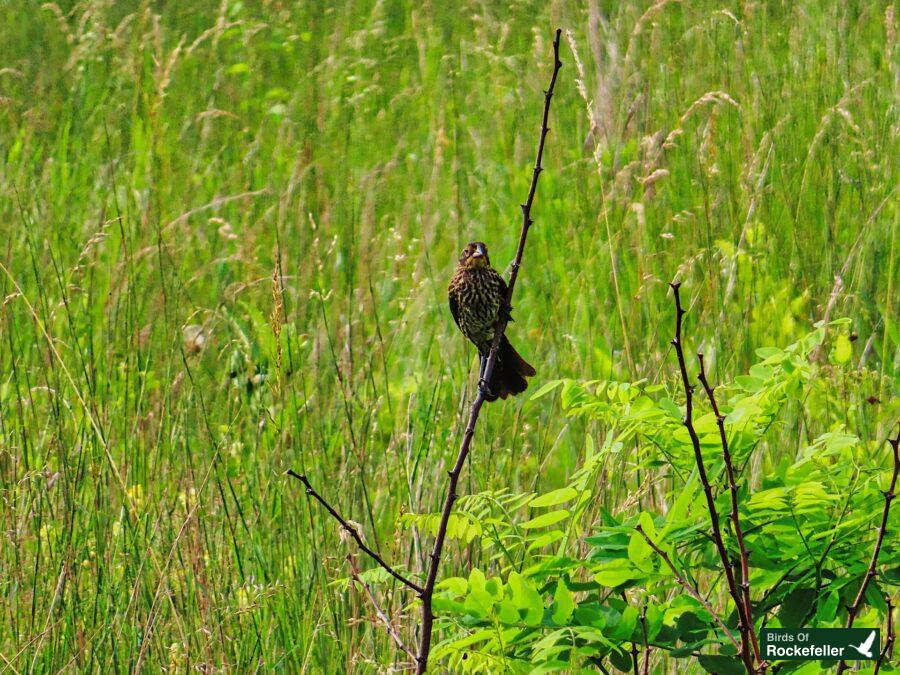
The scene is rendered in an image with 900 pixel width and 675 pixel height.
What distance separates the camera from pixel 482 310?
10.3 ft

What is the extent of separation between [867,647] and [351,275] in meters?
1.81

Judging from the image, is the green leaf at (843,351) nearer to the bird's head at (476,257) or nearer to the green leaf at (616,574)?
the green leaf at (616,574)

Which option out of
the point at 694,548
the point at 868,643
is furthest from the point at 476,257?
the point at 868,643

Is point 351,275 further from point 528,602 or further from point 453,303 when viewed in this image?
point 528,602

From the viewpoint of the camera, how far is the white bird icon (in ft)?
5.19

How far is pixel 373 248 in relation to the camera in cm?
416

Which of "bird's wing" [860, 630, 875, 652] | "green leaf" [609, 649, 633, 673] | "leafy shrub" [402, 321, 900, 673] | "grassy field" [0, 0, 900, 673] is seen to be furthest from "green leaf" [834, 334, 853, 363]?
"green leaf" [609, 649, 633, 673]

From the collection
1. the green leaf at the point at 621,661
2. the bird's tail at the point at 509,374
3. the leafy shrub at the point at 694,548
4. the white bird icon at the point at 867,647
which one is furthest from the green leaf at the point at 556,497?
the bird's tail at the point at 509,374

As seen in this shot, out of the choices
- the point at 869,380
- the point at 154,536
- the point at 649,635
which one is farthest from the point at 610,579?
the point at 869,380

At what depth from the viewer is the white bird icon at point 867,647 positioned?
5.19ft

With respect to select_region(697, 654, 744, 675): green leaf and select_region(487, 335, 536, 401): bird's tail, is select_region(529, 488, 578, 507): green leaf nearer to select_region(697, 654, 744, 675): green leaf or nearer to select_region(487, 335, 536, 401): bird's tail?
select_region(697, 654, 744, 675): green leaf

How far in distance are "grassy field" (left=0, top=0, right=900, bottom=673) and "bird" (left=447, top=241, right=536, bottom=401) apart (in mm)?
112

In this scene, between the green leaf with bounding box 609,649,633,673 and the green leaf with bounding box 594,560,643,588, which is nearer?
the green leaf with bounding box 594,560,643,588

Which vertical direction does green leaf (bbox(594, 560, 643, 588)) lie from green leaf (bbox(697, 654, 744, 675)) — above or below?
above
